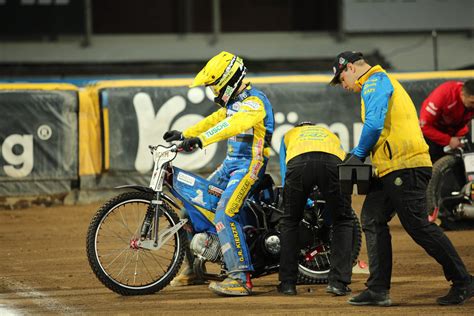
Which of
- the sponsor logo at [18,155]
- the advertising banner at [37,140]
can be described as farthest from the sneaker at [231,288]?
the sponsor logo at [18,155]

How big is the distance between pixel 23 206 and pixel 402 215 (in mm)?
7713

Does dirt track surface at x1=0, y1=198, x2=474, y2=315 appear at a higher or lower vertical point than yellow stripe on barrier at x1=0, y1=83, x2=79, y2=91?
lower

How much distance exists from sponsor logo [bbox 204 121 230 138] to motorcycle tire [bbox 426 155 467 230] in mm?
4080

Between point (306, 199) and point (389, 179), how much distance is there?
85cm

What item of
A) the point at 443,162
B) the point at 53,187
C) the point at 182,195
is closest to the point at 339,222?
the point at 182,195

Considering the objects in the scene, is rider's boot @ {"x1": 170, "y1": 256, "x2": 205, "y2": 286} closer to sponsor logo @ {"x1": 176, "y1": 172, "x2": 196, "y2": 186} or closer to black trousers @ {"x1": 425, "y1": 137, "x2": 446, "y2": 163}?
sponsor logo @ {"x1": 176, "y1": 172, "x2": 196, "y2": 186}

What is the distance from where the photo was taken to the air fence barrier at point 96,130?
1445 cm

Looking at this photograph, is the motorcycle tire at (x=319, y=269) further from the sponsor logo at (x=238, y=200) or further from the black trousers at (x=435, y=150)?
the black trousers at (x=435, y=150)

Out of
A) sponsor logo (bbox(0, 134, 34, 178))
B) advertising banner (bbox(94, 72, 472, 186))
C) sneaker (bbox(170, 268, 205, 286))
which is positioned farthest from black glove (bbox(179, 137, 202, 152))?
sponsor logo (bbox(0, 134, 34, 178))

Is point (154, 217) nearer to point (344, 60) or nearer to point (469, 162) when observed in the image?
point (344, 60)

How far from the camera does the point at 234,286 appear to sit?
28.4ft

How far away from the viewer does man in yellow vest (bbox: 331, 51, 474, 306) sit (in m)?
8.00

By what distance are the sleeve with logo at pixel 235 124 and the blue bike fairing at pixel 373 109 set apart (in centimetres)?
101

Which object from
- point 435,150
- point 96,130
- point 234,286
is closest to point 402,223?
point 234,286
